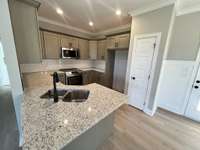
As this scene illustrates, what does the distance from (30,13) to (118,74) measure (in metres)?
3.43

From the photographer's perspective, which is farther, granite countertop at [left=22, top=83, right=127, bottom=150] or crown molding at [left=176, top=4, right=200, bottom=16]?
crown molding at [left=176, top=4, right=200, bottom=16]

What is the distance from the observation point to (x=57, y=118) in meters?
0.89

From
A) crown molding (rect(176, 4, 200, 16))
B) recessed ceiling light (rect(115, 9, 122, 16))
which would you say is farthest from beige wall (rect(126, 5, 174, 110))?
crown molding (rect(176, 4, 200, 16))

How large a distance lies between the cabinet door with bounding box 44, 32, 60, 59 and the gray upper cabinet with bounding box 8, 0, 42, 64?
1.68 m

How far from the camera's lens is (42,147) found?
2.00 feet

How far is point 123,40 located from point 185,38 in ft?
5.33

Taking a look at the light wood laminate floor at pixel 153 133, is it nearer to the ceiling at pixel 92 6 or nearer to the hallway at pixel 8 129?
the hallway at pixel 8 129

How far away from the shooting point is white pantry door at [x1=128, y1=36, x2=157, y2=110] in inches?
95.0

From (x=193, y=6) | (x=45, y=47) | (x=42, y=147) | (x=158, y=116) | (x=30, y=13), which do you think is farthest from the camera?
(x=45, y=47)

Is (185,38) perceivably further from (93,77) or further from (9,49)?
(9,49)

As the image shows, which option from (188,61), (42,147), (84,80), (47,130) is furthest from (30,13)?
(188,61)

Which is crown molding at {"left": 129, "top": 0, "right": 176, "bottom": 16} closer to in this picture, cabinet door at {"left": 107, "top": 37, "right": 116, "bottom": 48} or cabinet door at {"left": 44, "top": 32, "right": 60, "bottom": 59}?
cabinet door at {"left": 107, "top": 37, "right": 116, "bottom": 48}

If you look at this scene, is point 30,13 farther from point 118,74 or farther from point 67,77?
point 118,74

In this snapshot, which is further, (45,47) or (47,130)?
(45,47)
